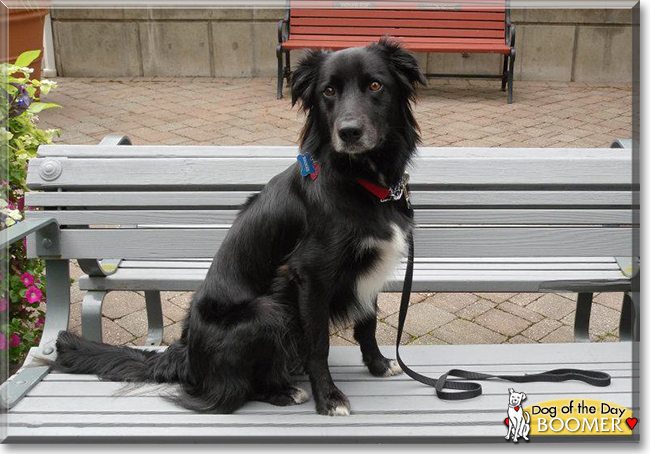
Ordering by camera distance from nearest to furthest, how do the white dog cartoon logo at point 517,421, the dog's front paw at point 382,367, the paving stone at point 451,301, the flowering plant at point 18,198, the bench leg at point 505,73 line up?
the white dog cartoon logo at point 517,421 → the dog's front paw at point 382,367 → the flowering plant at point 18,198 → the paving stone at point 451,301 → the bench leg at point 505,73

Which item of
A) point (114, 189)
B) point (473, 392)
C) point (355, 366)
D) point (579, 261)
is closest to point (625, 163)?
point (579, 261)

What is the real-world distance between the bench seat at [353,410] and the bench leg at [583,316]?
65 cm

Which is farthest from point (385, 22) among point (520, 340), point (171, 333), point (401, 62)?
A: point (401, 62)

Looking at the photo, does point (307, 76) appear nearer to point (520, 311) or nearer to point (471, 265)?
point (471, 265)

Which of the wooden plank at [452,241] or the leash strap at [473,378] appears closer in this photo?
the leash strap at [473,378]

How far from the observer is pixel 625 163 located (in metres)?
2.86

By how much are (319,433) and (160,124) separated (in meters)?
5.48

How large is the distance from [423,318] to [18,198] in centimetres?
217

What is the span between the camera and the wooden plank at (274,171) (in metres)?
2.85

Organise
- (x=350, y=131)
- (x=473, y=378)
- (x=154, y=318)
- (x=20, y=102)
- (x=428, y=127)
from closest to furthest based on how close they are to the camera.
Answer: (x=350, y=131) → (x=473, y=378) → (x=20, y=102) → (x=154, y=318) → (x=428, y=127)

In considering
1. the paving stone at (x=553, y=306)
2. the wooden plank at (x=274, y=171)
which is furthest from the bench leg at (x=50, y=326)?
the paving stone at (x=553, y=306)

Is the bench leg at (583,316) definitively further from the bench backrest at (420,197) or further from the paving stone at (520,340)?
the bench backrest at (420,197)

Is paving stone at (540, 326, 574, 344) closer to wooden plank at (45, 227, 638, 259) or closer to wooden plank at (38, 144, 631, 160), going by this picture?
wooden plank at (45, 227, 638, 259)

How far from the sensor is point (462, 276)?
3.05 meters
